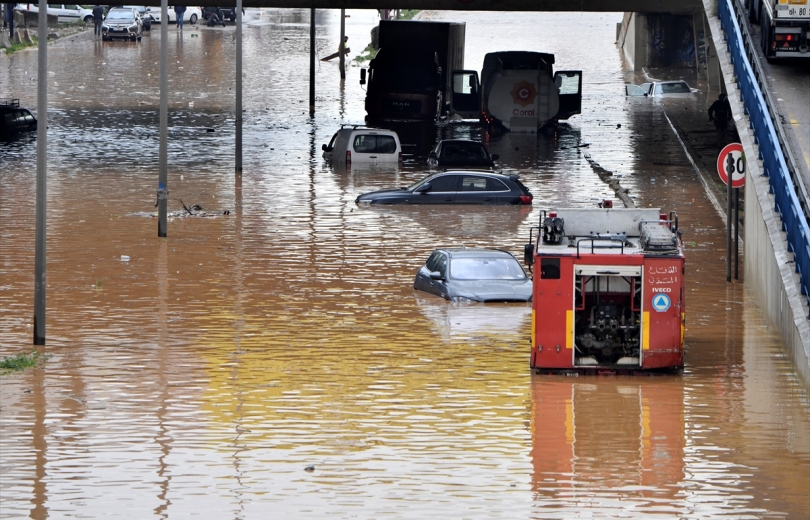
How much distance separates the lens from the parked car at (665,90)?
6525 cm

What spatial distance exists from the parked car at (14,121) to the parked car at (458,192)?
17.9 meters

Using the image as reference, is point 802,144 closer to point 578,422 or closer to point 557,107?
point 578,422

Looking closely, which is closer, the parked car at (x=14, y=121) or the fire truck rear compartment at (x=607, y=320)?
the fire truck rear compartment at (x=607, y=320)

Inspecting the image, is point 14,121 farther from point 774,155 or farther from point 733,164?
point 774,155

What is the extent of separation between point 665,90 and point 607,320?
48.1 meters

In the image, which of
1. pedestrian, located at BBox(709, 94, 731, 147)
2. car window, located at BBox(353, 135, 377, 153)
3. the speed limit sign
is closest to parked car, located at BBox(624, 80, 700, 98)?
pedestrian, located at BBox(709, 94, 731, 147)

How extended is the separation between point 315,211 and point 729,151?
1206cm

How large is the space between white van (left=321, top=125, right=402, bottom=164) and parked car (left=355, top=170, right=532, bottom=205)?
7423mm

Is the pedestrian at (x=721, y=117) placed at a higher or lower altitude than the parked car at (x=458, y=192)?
higher

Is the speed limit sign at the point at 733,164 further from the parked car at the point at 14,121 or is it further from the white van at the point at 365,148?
the parked car at the point at 14,121

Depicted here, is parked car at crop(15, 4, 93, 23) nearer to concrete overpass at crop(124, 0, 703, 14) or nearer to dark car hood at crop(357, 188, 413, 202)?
concrete overpass at crop(124, 0, 703, 14)

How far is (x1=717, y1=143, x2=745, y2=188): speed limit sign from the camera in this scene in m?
26.2

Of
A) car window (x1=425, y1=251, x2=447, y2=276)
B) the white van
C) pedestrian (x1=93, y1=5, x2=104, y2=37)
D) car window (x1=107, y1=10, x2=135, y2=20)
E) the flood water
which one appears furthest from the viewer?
pedestrian (x1=93, y1=5, x2=104, y2=37)

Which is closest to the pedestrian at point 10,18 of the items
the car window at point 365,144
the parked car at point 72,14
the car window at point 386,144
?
the parked car at point 72,14
